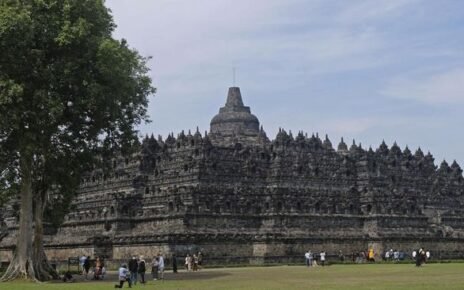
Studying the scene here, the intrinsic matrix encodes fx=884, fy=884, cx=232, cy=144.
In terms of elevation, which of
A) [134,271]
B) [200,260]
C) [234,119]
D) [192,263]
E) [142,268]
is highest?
[234,119]

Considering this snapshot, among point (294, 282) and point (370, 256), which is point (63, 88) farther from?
point (370, 256)

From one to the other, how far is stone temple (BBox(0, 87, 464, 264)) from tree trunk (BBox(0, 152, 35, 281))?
1151cm

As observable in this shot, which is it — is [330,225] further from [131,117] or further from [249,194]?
[131,117]

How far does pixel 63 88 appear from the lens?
4312 centimetres

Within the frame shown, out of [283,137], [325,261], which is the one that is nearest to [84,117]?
[325,261]

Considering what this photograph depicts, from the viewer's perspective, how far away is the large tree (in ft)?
136

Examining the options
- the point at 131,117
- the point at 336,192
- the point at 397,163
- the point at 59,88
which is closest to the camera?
the point at 59,88

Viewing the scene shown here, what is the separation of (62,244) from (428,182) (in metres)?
48.9

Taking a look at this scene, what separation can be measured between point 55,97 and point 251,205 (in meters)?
32.3

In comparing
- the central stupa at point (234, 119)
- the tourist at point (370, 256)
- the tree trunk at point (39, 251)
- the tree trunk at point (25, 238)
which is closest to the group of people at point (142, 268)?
the tree trunk at point (39, 251)

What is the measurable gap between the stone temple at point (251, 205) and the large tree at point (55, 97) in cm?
1017

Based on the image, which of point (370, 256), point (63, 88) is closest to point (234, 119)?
point (370, 256)

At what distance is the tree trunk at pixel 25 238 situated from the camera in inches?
1683

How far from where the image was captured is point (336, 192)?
79.6 meters
